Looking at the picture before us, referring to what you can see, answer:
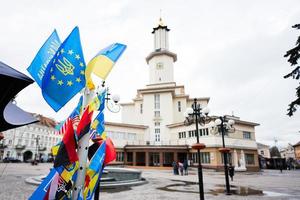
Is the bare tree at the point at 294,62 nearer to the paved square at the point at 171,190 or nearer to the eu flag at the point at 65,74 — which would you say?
the paved square at the point at 171,190

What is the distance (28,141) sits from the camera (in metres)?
60.4

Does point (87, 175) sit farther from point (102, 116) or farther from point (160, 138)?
point (160, 138)

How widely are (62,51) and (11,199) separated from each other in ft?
25.0

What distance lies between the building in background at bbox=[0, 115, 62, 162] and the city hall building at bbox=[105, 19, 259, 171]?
25.3 meters

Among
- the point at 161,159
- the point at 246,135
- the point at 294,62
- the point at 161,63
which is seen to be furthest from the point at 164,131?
the point at 294,62

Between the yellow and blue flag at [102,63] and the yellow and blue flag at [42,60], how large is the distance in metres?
0.60

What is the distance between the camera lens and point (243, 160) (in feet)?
110

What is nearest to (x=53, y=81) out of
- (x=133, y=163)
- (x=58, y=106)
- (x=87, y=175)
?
(x=58, y=106)

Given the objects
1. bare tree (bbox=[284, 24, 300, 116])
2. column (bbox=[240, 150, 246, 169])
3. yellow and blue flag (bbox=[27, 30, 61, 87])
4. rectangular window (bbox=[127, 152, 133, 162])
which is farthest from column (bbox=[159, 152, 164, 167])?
yellow and blue flag (bbox=[27, 30, 61, 87])

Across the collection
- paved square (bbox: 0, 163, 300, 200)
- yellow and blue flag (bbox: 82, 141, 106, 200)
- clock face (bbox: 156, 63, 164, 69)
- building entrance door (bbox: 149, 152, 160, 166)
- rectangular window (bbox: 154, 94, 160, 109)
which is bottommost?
paved square (bbox: 0, 163, 300, 200)

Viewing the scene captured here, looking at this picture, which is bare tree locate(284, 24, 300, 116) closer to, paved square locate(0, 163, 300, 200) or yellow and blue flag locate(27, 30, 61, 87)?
paved square locate(0, 163, 300, 200)

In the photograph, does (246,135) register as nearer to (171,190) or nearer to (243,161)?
(243,161)

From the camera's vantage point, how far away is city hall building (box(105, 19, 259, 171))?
3316cm

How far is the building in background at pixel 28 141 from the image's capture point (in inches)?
2227
